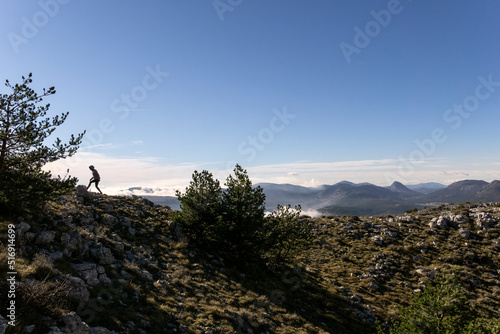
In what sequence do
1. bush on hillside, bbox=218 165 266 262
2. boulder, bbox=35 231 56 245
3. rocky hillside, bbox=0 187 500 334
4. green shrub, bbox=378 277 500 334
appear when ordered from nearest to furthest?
rocky hillside, bbox=0 187 500 334, green shrub, bbox=378 277 500 334, boulder, bbox=35 231 56 245, bush on hillside, bbox=218 165 266 262

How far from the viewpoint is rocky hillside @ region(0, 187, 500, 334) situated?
8.51m

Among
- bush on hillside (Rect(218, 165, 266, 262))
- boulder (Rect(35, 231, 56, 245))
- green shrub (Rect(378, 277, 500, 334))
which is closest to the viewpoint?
green shrub (Rect(378, 277, 500, 334))

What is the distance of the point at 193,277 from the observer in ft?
52.7

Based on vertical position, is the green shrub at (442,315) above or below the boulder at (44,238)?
below

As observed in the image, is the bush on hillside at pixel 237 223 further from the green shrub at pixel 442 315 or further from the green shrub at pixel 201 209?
the green shrub at pixel 442 315

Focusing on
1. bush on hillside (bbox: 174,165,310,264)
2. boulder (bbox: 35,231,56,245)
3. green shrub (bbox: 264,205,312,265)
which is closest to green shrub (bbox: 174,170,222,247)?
bush on hillside (bbox: 174,165,310,264)

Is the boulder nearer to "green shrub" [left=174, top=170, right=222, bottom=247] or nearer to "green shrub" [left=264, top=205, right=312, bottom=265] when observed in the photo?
"green shrub" [left=174, top=170, right=222, bottom=247]

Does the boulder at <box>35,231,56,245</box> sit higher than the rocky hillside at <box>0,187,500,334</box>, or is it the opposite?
the boulder at <box>35,231,56,245</box>

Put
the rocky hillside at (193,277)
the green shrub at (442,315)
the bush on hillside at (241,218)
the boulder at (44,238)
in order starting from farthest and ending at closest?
the bush on hillside at (241,218)
the boulder at (44,238)
the green shrub at (442,315)
the rocky hillside at (193,277)

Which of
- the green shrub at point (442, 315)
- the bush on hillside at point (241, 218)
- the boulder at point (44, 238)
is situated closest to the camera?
the green shrub at point (442, 315)

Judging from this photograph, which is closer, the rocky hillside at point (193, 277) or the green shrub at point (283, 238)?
the rocky hillside at point (193, 277)

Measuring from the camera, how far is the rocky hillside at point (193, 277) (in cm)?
851

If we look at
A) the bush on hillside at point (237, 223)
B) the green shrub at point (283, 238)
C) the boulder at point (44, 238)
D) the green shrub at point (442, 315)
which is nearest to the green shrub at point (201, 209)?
Answer: the bush on hillside at point (237, 223)

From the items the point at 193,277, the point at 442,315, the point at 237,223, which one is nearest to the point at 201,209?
the point at 237,223
